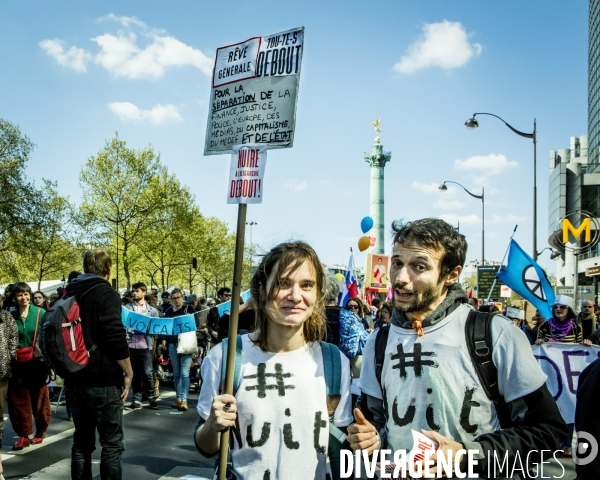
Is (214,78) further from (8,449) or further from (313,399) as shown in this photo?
(8,449)

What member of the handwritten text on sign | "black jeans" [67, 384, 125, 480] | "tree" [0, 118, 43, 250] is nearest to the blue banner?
"black jeans" [67, 384, 125, 480]

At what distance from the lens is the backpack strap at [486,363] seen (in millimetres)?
2111

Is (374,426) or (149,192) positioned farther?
(149,192)

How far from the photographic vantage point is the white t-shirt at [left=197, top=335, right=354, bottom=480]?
2295mm

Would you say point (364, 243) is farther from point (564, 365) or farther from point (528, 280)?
point (564, 365)

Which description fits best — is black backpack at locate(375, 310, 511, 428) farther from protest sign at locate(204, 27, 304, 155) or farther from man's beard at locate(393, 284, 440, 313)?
protest sign at locate(204, 27, 304, 155)

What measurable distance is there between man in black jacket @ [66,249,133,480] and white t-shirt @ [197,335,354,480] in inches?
83.7

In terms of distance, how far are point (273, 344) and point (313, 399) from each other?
0.92 feet

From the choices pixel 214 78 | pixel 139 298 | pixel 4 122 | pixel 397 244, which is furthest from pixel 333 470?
pixel 4 122

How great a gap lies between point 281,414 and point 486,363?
2.61 feet

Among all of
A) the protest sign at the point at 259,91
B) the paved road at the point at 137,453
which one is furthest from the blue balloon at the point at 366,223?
the protest sign at the point at 259,91

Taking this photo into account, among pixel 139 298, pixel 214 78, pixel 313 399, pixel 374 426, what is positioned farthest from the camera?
pixel 139 298

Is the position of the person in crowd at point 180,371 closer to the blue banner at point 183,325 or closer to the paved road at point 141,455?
the blue banner at point 183,325

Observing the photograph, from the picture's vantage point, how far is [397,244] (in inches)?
96.9
